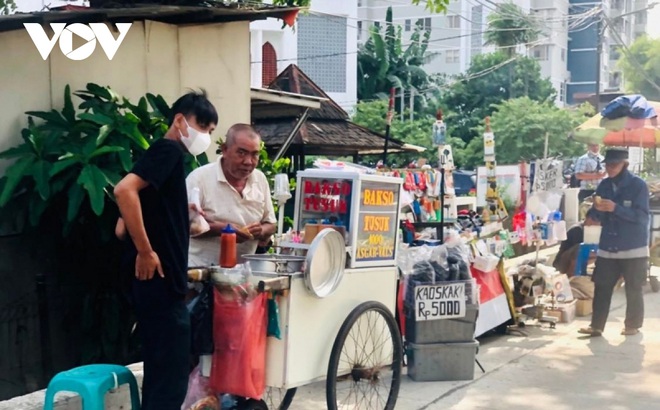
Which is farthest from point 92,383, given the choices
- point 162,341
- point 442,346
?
point 442,346

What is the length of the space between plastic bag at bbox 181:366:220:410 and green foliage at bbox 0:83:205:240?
148 cm

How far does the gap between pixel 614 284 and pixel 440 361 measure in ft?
8.66

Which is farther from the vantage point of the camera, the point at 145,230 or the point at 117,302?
the point at 117,302

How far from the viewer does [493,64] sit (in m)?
51.0

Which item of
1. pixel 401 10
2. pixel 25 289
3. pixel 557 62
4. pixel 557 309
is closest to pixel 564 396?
pixel 557 309

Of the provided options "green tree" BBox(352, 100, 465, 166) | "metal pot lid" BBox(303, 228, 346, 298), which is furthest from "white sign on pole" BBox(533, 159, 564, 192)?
"green tree" BBox(352, 100, 465, 166)

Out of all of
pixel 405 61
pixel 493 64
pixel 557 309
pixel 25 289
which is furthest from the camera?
pixel 493 64

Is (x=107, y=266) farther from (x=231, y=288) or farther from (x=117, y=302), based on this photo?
(x=231, y=288)

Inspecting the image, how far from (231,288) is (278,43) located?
29.0 metres

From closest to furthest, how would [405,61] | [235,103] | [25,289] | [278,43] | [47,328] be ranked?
1. [47,328]
2. [25,289]
3. [235,103]
4. [278,43]
5. [405,61]

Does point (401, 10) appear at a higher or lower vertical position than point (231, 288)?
higher

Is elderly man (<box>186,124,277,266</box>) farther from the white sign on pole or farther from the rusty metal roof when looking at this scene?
the white sign on pole

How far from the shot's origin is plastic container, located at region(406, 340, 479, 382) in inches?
252

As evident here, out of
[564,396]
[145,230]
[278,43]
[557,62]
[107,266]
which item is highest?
[557,62]
